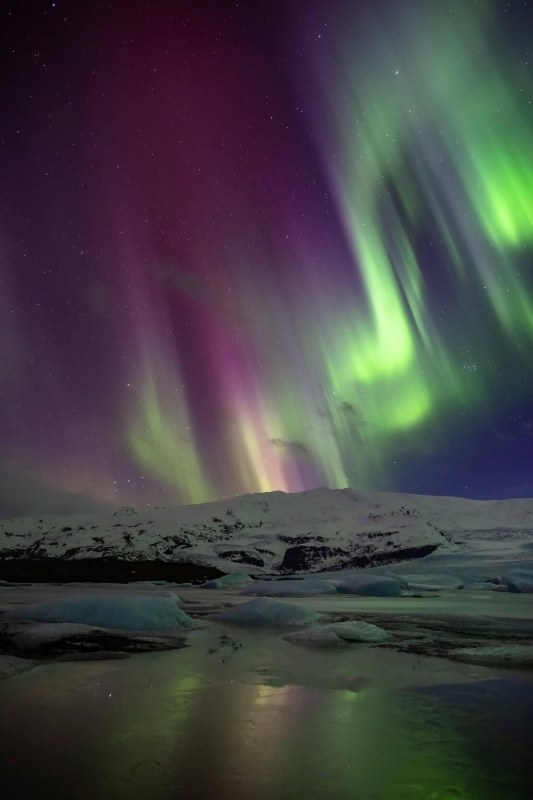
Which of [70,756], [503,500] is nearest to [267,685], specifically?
[70,756]

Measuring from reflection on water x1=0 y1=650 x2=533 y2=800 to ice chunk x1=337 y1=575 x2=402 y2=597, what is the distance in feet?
99.6

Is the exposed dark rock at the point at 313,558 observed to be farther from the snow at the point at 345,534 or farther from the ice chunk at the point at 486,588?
the ice chunk at the point at 486,588

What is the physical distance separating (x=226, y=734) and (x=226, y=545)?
171275mm

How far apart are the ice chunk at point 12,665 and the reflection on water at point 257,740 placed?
0.26 meters

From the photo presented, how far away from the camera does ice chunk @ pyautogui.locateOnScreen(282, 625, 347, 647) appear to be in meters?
10.9

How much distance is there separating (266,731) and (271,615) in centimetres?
1168

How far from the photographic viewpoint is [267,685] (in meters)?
6.72

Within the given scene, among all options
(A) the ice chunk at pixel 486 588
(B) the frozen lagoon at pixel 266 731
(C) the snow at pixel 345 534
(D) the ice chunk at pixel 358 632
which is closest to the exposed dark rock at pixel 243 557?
(C) the snow at pixel 345 534

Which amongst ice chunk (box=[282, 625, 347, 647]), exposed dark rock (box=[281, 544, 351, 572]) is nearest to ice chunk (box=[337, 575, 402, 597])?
ice chunk (box=[282, 625, 347, 647])

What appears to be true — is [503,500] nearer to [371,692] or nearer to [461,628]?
[461,628]

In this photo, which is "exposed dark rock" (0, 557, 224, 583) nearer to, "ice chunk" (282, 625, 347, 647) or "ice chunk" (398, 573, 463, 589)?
"ice chunk" (398, 573, 463, 589)

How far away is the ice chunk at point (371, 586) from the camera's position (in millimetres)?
35375

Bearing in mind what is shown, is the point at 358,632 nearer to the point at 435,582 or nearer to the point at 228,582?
the point at 435,582

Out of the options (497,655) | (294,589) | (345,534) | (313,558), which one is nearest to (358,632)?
(497,655)
